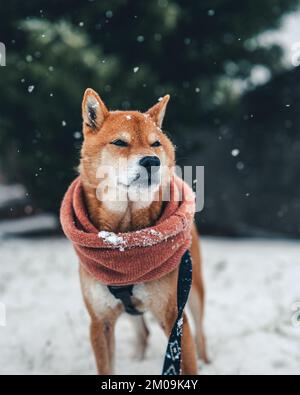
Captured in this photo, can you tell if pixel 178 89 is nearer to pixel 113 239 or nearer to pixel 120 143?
pixel 120 143

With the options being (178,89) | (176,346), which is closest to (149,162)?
(176,346)

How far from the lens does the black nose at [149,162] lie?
2135mm

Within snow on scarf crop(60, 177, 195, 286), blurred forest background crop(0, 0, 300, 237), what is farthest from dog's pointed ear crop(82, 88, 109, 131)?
blurred forest background crop(0, 0, 300, 237)

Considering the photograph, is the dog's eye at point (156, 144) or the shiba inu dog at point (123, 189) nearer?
the shiba inu dog at point (123, 189)

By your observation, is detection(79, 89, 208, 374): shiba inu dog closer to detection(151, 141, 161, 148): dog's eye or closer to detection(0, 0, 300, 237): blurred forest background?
detection(151, 141, 161, 148): dog's eye

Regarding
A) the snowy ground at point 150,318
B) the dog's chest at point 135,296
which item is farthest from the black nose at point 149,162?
the snowy ground at point 150,318

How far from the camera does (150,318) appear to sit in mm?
4172

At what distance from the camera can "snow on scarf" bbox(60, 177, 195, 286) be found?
7.25ft

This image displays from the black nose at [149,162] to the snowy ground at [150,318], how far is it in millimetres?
1763

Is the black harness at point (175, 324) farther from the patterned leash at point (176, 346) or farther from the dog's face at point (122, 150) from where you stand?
the dog's face at point (122, 150)

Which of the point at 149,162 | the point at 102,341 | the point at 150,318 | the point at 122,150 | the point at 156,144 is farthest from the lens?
the point at 150,318

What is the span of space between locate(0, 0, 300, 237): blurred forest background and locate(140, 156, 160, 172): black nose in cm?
269

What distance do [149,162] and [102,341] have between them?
1.15 m
